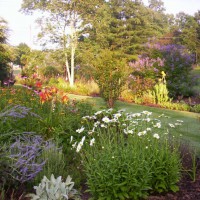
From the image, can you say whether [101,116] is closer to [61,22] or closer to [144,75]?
[144,75]

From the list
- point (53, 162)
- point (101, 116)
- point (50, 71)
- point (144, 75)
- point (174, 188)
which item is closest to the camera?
point (174, 188)

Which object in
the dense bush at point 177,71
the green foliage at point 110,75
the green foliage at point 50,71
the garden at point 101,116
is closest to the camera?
the garden at point 101,116

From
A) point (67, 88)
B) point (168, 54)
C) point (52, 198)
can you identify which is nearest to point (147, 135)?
point (52, 198)

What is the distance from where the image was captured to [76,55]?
20.7 m

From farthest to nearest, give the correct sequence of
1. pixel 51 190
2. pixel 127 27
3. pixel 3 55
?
pixel 127 27
pixel 3 55
pixel 51 190

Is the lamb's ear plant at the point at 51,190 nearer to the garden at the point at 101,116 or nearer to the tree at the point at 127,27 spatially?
the garden at the point at 101,116

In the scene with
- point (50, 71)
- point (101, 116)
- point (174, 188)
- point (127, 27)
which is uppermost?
point (127, 27)

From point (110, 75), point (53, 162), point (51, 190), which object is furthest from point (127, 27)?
point (51, 190)

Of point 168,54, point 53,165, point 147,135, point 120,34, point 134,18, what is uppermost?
point 134,18

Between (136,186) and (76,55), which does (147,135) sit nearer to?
(136,186)

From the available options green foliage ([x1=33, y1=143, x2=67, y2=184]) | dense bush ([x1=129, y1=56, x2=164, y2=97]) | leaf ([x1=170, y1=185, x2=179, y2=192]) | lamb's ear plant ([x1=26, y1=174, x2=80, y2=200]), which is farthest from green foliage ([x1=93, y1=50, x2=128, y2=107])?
lamb's ear plant ([x1=26, y1=174, x2=80, y2=200])

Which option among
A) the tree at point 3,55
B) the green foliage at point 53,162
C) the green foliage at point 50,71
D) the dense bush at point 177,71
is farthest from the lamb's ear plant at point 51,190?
the green foliage at point 50,71

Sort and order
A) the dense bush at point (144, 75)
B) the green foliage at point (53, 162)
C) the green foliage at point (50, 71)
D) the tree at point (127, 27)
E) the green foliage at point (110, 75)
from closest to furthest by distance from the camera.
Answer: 1. the green foliage at point (53, 162)
2. the green foliage at point (110, 75)
3. the dense bush at point (144, 75)
4. the green foliage at point (50, 71)
5. the tree at point (127, 27)

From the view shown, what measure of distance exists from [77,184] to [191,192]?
51.0 inches
